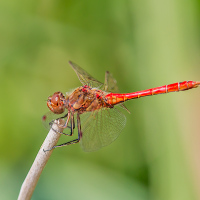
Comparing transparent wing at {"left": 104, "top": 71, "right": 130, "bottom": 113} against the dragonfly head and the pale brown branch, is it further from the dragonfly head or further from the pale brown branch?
the pale brown branch

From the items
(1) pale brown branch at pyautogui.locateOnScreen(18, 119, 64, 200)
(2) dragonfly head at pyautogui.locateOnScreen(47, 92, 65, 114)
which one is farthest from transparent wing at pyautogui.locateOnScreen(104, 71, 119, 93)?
(1) pale brown branch at pyautogui.locateOnScreen(18, 119, 64, 200)

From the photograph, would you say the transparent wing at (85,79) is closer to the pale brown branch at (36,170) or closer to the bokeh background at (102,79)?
the bokeh background at (102,79)

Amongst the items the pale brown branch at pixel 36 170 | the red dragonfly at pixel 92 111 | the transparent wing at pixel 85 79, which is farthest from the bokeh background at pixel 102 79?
the pale brown branch at pixel 36 170

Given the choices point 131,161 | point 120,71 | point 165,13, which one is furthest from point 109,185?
point 165,13

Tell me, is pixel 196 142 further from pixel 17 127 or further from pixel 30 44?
pixel 30 44

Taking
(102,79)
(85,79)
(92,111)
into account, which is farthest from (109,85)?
(102,79)
